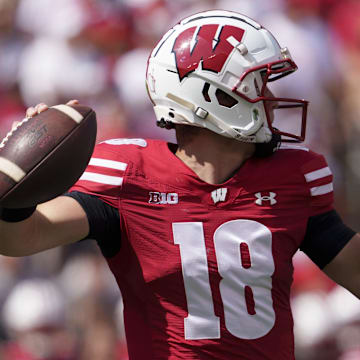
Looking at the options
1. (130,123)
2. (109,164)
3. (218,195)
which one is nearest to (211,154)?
(218,195)

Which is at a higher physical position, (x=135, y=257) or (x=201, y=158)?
(x=201, y=158)

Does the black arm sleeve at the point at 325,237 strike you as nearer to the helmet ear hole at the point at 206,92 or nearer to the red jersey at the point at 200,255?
the red jersey at the point at 200,255

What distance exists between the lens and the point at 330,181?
244cm

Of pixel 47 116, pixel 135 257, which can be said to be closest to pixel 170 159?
pixel 135 257

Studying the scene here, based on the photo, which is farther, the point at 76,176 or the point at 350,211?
the point at 350,211

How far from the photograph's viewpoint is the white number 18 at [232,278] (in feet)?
7.39

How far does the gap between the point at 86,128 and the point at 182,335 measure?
0.65 meters

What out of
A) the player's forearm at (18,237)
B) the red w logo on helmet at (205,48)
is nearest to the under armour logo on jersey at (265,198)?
the red w logo on helmet at (205,48)

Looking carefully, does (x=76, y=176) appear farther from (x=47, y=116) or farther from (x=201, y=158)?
(x=201, y=158)

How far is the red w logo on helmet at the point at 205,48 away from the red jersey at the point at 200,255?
0.29 meters

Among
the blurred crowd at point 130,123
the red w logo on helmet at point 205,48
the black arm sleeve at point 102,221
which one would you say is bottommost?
the blurred crowd at point 130,123

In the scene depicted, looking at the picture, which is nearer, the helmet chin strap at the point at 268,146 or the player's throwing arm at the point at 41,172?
the player's throwing arm at the point at 41,172

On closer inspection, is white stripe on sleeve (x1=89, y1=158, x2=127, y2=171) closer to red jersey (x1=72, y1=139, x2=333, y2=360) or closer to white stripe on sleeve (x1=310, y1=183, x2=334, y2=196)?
red jersey (x1=72, y1=139, x2=333, y2=360)

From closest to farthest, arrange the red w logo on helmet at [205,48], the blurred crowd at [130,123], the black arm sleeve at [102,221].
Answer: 1. the black arm sleeve at [102,221]
2. the red w logo on helmet at [205,48]
3. the blurred crowd at [130,123]
